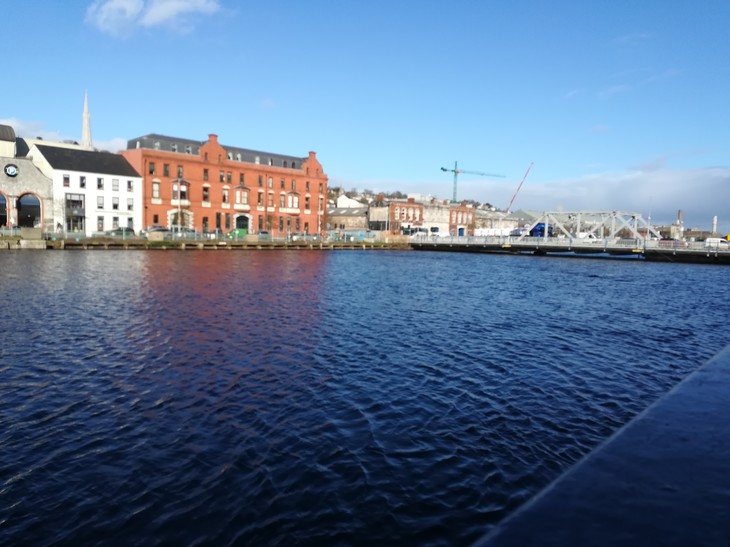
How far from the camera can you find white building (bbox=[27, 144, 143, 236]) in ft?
224

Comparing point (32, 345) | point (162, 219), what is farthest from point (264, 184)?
point (32, 345)

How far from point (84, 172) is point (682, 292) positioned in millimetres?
74058

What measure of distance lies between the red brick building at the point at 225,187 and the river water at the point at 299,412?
58.2 meters

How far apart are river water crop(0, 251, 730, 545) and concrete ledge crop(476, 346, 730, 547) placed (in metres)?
0.86

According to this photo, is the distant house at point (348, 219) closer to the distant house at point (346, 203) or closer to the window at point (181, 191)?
the distant house at point (346, 203)

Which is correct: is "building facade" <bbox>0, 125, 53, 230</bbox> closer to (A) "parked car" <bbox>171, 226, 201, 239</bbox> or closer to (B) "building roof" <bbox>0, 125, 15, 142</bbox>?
(B) "building roof" <bbox>0, 125, 15, 142</bbox>

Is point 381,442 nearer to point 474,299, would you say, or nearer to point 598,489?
point 598,489

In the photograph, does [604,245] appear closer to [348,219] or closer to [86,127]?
[348,219]

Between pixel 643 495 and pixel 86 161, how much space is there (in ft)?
270

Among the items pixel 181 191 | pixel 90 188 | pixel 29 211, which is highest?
pixel 181 191

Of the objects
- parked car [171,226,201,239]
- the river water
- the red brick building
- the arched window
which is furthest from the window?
the river water

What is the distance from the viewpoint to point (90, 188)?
7100 centimetres

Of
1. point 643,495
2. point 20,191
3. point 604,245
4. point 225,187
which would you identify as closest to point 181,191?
point 225,187

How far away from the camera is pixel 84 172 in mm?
70500
